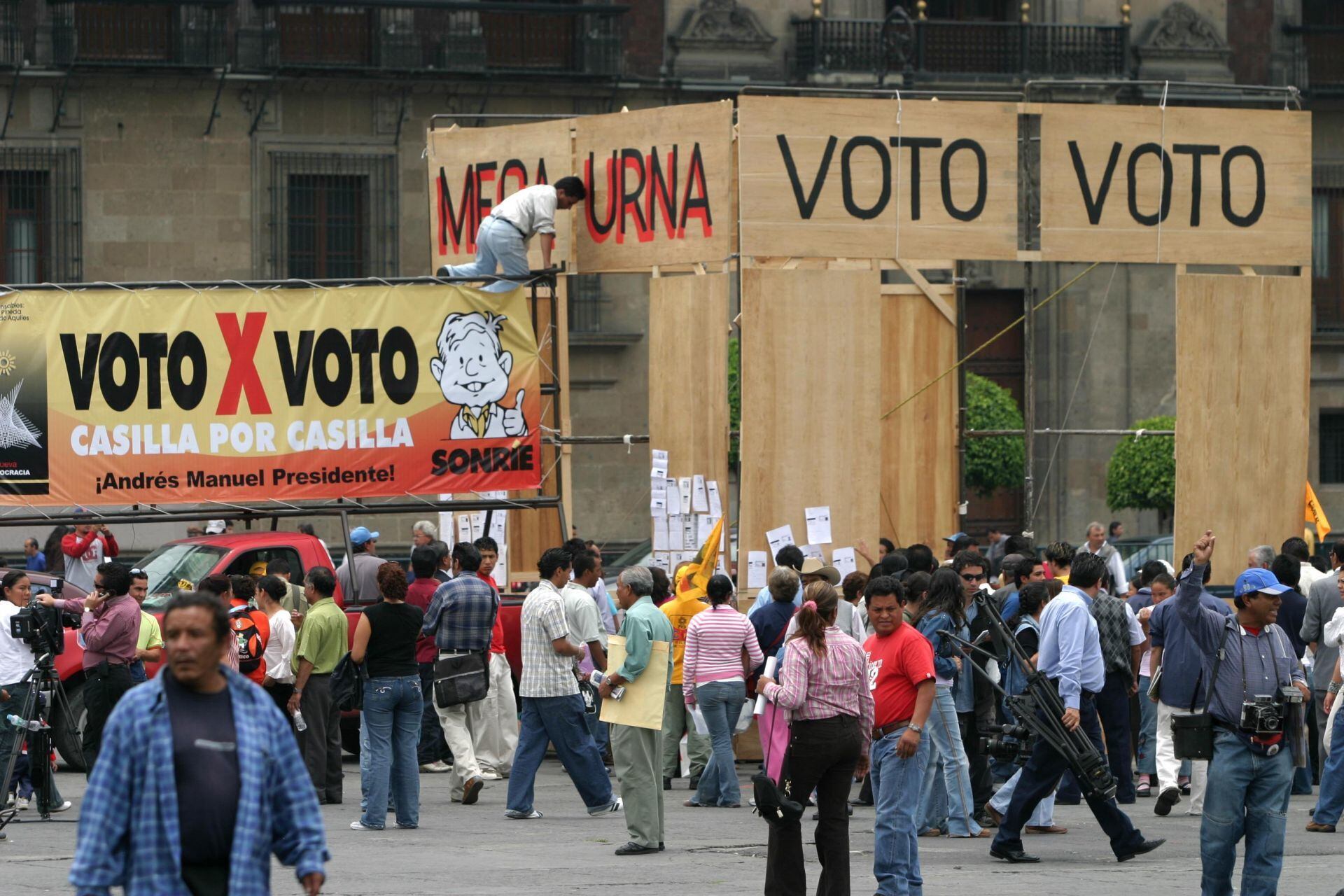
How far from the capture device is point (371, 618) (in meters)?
13.4

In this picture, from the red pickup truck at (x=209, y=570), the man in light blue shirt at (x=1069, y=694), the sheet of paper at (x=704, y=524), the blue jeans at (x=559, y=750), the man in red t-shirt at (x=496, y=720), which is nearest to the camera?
the man in light blue shirt at (x=1069, y=694)

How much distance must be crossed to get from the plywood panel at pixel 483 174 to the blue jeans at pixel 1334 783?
26.7 feet

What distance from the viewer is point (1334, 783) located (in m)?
13.5

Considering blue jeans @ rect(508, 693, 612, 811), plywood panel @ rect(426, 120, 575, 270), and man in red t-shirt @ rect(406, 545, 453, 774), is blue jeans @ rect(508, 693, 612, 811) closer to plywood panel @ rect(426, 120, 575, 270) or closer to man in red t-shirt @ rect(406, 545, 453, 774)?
man in red t-shirt @ rect(406, 545, 453, 774)

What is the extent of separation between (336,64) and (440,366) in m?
17.5

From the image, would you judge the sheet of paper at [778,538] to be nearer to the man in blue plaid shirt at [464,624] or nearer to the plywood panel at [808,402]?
the plywood panel at [808,402]

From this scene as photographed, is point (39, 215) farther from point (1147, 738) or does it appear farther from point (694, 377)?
point (1147, 738)

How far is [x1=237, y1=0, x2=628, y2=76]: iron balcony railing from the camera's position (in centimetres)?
3422

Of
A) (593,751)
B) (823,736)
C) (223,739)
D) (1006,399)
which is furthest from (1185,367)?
(1006,399)

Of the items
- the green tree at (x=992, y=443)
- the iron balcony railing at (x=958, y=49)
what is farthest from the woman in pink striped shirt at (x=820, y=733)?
the iron balcony railing at (x=958, y=49)

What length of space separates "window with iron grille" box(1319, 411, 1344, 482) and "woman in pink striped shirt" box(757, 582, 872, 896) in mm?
31321

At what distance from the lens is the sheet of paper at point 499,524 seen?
820 inches

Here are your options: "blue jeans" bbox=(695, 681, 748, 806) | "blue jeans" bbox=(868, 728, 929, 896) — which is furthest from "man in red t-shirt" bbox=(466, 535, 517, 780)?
"blue jeans" bbox=(868, 728, 929, 896)

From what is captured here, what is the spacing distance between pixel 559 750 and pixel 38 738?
3.31m
